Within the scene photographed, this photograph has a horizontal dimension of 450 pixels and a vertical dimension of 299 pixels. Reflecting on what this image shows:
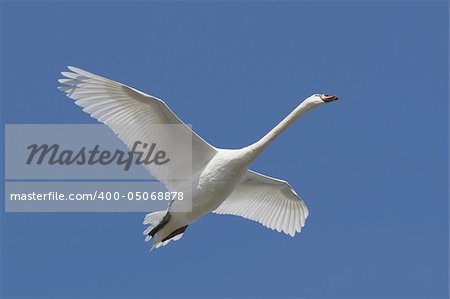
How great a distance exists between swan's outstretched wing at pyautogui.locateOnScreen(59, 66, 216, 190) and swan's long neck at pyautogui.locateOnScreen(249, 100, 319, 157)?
2.92ft

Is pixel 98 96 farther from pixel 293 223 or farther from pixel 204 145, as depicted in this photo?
pixel 293 223

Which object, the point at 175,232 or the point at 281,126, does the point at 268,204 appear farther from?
the point at 281,126

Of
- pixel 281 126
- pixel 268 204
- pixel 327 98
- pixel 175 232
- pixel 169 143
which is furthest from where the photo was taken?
pixel 268 204

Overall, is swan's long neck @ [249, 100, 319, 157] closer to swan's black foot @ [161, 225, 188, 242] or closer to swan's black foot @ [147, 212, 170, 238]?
swan's black foot @ [147, 212, 170, 238]

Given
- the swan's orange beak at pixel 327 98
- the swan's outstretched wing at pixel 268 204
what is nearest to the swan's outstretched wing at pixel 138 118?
the swan's outstretched wing at pixel 268 204

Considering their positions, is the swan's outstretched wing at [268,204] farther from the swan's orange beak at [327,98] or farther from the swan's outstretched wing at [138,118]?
the swan's orange beak at [327,98]

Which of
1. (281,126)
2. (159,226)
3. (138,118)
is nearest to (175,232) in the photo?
(159,226)

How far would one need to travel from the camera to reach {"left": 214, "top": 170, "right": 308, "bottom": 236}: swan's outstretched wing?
71.2 ft

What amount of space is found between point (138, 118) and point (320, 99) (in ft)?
10.6

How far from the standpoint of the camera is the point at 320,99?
64.8 ft

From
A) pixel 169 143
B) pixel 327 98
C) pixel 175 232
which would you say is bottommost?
pixel 175 232

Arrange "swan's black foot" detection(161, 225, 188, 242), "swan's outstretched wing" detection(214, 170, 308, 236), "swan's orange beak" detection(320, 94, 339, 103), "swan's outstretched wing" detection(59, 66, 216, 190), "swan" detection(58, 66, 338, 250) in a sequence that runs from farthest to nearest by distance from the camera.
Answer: "swan's outstretched wing" detection(214, 170, 308, 236)
"swan's black foot" detection(161, 225, 188, 242)
"swan's orange beak" detection(320, 94, 339, 103)
"swan's outstretched wing" detection(59, 66, 216, 190)
"swan" detection(58, 66, 338, 250)

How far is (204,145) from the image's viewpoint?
19.9m

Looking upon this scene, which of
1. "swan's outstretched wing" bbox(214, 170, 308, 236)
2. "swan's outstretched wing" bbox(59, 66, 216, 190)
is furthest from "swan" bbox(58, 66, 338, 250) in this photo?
"swan's outstretched wing" bbox(214, 170, 308, 236)
